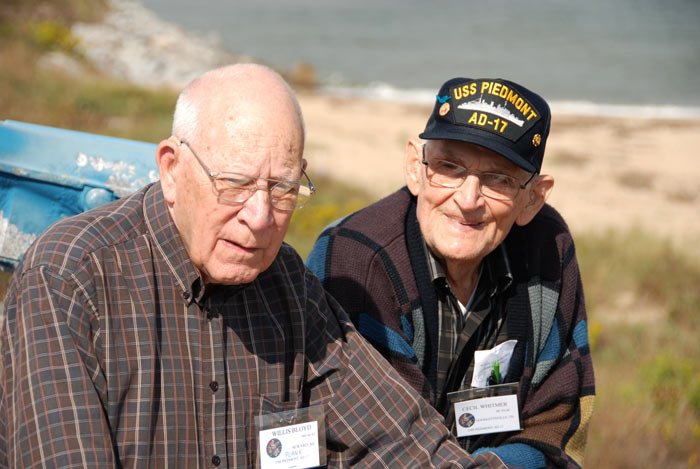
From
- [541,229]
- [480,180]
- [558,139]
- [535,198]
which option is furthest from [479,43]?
[480,180]

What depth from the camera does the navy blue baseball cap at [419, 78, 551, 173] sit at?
260cm

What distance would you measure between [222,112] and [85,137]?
1.48 metres

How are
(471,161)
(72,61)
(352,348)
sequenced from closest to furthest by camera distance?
(352,348)
(471,161)
(72,61)

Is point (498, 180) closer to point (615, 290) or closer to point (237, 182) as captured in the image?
point (237, 182)

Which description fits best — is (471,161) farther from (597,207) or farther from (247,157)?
(597,207)

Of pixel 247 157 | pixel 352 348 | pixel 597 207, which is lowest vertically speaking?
pixel 352 348

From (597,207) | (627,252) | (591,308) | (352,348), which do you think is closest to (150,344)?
(352,348)

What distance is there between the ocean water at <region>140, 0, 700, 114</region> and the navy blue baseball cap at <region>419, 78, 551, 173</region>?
21444 millimetres

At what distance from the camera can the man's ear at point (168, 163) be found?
1998 mm

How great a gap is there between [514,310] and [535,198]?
1.41 feet

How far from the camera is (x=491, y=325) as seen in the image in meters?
2.98

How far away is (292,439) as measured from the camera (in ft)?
7.34

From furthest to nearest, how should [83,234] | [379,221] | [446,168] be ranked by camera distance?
[379,221] → [446,168] → [83,234]

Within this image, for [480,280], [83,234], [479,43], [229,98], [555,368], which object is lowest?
[555,368]
